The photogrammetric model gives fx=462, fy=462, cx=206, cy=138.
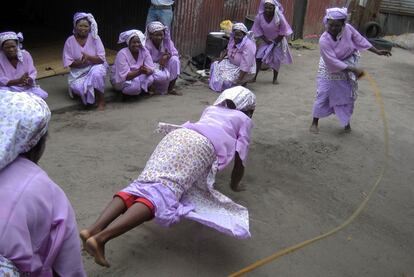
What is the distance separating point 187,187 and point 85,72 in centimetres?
354

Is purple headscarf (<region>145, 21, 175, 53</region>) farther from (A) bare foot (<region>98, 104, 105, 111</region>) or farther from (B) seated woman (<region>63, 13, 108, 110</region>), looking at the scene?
(A) bare foot (<region>98, 104, 105, 111</region>)

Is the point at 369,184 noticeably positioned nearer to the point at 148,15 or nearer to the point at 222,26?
the point at 148,15

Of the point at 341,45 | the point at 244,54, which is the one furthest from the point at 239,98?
the point at 244,54

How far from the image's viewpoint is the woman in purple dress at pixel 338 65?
215 inches

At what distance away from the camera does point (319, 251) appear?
3471 mm

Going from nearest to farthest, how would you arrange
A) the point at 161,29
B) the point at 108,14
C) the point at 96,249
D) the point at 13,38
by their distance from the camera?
the point at 96,249 → the point at 13,38 → the point at 161,29 → the point at 108,14

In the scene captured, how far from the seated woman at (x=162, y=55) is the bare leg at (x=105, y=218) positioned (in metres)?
4.01

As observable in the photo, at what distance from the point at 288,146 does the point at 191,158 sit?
97.4 inches

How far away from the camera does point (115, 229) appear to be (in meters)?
2.77

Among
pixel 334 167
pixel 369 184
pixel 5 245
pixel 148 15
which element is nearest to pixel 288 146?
pixel 334 167

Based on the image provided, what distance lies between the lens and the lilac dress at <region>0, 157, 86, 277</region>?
1601 mm

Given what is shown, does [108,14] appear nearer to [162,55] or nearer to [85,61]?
[162,55]

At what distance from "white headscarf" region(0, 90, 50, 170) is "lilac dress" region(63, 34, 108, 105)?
173 inches

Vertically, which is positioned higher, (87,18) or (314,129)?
(87,18)
